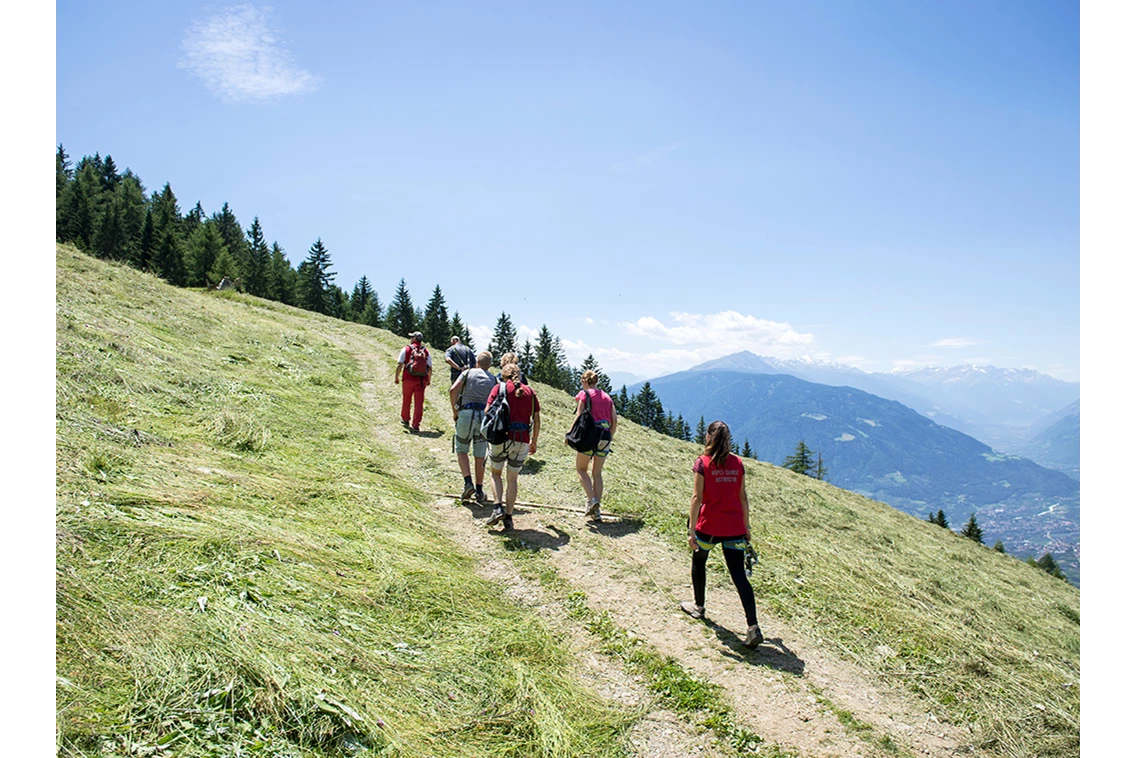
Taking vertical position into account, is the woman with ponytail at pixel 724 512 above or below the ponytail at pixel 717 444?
below

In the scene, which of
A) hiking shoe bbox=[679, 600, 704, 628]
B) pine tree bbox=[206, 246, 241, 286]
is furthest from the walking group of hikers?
pine tree bbox=[206, 246, 241, 286]

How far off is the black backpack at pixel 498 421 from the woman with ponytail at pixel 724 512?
3396mm

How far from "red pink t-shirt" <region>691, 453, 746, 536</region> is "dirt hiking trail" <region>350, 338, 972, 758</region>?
1381 millimetres

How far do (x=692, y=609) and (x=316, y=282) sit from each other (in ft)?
288

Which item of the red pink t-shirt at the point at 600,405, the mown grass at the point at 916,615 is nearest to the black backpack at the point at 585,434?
the red pink t-shirt at the point at 600,405

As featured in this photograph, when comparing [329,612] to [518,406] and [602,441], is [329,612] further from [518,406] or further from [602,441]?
[602,441]

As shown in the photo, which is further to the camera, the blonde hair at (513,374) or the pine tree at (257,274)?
the pine tree at (257,274)

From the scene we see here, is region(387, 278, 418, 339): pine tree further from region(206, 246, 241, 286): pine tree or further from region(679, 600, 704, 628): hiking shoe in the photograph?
region(679, 600, 704, 628): hiking shoe

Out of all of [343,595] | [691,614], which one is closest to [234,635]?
[343,595]

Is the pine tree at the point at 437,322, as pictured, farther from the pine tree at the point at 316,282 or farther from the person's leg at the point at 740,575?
the person's leg at the point at 740,575

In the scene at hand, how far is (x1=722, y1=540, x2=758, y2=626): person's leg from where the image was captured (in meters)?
6.41

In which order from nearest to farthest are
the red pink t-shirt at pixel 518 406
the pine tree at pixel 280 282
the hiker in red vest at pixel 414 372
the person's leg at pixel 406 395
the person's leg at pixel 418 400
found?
1. the red pink t-shirt at pixel 518 406
2. the hiker in red vest at pixel 414 372
3. the person's leg at pixel 406 395
4. the person's leg at pixel 418 400
5. the pine tree at pixel 280 282

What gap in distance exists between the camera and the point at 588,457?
396 inches

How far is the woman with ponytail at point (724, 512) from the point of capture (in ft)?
21.1
